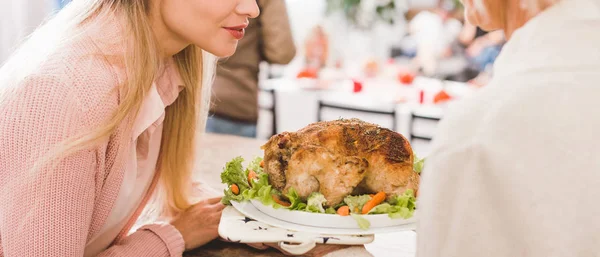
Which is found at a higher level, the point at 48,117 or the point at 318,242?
the point at 48,117

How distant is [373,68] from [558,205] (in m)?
5.03

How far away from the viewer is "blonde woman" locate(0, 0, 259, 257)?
1.25 metres

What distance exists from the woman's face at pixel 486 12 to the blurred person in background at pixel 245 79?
3031 millimetres

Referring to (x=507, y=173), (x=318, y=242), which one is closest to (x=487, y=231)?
(x=507, y=173)

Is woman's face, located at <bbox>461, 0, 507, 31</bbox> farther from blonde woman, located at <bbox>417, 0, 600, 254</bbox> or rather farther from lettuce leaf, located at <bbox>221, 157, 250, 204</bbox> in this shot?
lettuce leaf, located at <bbox>221, 157, 250, 204</bbox>

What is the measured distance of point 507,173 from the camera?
0.74 m

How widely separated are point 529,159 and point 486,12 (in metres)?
0.29

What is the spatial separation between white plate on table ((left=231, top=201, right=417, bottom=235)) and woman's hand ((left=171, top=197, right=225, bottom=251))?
0.66ft

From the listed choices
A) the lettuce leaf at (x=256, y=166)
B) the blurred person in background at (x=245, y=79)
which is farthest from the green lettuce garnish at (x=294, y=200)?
the blurred person in background at (x=245, y=79)

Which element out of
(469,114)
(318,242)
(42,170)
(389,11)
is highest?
(389,11)

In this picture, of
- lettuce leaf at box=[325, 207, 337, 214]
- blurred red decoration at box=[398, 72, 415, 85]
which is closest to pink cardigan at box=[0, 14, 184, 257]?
lettuce leaf at box=[325, 207, 337, 214]

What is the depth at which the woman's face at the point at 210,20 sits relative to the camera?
4.97 ft

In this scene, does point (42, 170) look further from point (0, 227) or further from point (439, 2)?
point (439, 2)

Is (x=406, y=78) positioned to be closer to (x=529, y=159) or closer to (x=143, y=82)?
(x=143, y=82)
